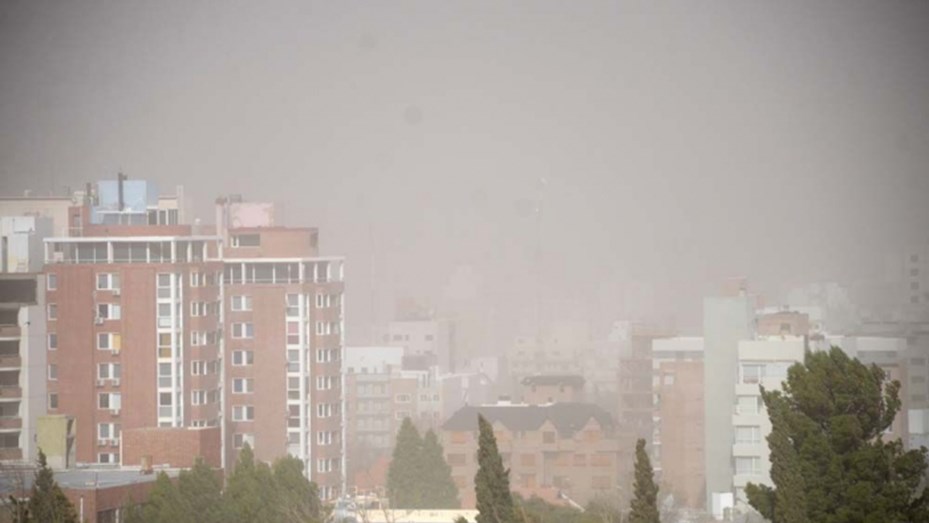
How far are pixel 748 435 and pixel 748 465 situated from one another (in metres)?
0.34

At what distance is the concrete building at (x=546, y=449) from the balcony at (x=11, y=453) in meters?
7.75

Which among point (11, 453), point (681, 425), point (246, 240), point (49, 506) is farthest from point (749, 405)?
point (49, 506)

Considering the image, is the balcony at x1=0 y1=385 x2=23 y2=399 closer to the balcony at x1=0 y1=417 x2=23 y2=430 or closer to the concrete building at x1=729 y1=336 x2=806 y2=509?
the balcony at x1=0 y1=417 x2=23 y2=430

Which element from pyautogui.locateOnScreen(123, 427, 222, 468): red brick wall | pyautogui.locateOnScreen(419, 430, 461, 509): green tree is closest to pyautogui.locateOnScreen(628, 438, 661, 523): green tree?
pyautogui.locateOnScreen(123, 427, 222, 468): red brick wall

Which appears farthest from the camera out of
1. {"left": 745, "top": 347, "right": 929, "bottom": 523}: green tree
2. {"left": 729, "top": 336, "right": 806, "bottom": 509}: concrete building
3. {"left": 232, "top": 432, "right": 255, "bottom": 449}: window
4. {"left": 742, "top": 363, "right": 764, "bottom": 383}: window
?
{"left": 232, "top": 432, "right": 255, "bottom": 449}: window

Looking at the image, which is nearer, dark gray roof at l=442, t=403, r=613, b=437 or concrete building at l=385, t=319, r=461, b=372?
dark gray roof at l=442, t=403, r=613, b=437

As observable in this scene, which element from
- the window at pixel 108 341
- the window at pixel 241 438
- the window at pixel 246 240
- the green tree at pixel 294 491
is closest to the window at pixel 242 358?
the window at pixel 241 438

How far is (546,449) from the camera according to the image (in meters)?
33.2

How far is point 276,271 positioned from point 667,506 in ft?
18.1

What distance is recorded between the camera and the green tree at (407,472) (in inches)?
1030

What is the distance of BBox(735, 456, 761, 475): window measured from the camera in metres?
27.1

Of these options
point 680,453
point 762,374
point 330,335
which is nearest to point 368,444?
point 680,453

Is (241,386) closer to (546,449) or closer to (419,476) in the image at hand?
(419,476)

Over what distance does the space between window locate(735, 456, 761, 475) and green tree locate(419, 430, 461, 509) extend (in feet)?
10.2
